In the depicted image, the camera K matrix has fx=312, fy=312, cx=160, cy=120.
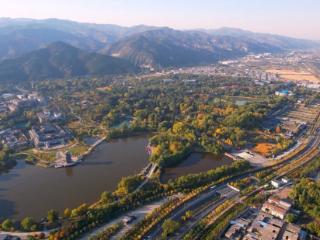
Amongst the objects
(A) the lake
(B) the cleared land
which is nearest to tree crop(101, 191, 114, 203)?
(A) the lake

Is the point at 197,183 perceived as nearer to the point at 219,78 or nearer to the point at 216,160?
the point at 216,160

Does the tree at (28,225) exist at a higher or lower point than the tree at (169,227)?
lower

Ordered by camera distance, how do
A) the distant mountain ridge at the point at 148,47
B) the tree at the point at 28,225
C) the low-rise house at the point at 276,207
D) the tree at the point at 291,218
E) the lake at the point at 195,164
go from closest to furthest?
the tree at the point at 28,225 → the tree at the point at 291,218 → the low-rise house at the point at 276,207 → the lake at the point at 195,164 → the distant mountain ridge at the point at 148,47

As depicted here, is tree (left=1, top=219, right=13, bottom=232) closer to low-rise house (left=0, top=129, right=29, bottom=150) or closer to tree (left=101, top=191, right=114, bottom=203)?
tree (left=101, top=191, right=114, bottom=203)

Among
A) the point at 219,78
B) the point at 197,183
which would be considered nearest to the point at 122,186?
the point at 197,183

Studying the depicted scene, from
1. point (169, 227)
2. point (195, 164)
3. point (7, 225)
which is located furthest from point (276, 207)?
point (7, 225)

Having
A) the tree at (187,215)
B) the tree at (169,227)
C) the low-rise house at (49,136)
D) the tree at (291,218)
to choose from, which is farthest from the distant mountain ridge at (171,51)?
the tree at (169,227)

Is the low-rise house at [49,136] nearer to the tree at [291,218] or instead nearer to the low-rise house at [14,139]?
the low-rise house at [14,139]
